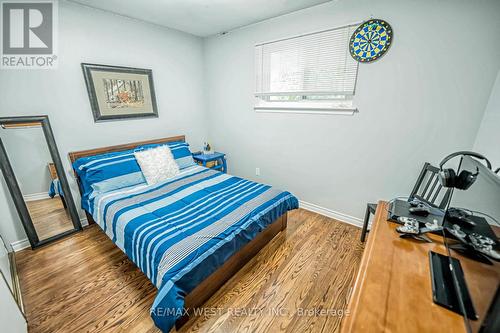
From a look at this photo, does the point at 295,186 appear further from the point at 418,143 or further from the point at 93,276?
the point at 93,276

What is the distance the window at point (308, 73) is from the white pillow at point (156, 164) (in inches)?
57.9

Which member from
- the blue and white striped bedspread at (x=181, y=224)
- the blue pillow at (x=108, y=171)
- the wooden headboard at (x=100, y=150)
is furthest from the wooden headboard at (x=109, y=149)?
the blue and white striped bedspread at (x=181, y=224)

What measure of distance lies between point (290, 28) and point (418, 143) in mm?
1909

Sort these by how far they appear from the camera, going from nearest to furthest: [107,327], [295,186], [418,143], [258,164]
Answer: [107,327], [418,143], [295,186], [258,164]

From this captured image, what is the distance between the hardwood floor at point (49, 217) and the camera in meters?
2.06

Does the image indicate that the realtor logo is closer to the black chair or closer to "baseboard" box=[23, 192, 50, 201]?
"baseboard" box=[23, 192, 50, 201]

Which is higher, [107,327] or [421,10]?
[421,10]

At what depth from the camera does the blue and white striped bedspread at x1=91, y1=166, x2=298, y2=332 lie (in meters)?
1.26

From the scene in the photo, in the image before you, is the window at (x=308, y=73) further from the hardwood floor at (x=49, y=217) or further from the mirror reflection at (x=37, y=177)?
the hardwood floor at (x=49, y=217)

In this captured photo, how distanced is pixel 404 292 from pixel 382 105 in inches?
71.1

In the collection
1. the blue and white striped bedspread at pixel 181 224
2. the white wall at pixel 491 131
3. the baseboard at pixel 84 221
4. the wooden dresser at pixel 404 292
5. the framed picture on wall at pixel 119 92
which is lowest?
the baseboard at pixel 84 221

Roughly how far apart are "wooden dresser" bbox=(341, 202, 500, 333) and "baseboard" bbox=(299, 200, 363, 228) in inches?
56.0

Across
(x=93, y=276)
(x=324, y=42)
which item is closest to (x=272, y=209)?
(x=93, y=276)

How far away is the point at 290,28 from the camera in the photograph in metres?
2.42
